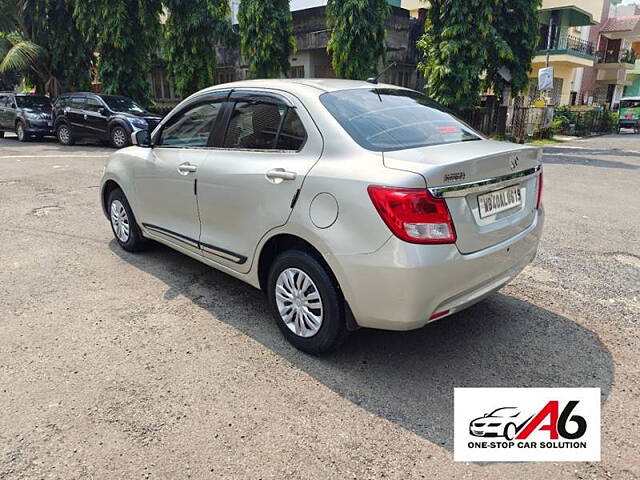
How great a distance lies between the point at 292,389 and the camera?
290 cm

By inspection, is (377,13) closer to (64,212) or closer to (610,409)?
(64,212)

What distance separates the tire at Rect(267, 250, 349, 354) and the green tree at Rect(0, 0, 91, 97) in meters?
20.2

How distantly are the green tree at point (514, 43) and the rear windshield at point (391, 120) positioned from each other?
41.2 ft

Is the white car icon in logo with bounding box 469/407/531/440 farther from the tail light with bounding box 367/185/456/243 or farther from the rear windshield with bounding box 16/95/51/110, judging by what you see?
the rear windshield with bounding box 16/95/51/110

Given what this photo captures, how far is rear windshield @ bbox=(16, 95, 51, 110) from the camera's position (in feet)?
59.1

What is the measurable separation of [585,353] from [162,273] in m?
3.60

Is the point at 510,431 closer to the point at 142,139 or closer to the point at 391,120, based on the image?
the point at 391,120

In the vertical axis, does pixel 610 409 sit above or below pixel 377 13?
below

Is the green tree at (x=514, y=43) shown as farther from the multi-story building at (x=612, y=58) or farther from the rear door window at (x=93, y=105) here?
the multi-story building at (x=612, y=58)

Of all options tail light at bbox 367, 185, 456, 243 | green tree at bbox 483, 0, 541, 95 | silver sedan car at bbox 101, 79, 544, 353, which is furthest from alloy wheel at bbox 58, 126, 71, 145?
tail light at bbox 367, 185, 456, 243

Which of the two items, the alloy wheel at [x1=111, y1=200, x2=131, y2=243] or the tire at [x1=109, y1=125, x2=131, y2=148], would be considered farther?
the tire at [x1=109, y1=125, x2=131, y2=148]

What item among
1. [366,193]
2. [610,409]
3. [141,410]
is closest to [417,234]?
[366,193]

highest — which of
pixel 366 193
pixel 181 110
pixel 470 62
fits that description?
pixel 470 62

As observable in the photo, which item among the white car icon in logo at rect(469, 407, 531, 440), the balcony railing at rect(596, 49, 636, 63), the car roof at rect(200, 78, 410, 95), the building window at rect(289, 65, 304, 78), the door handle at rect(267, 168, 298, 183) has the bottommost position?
the white car icon in logo at rect(469, 407, 531, 440)
